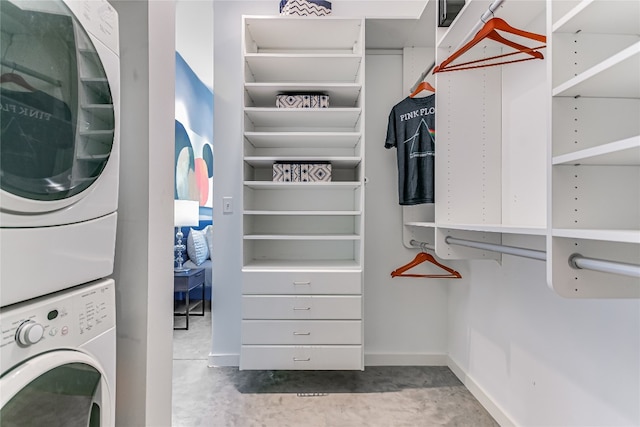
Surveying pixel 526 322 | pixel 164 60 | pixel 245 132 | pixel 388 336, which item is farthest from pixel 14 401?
pixel 388 336

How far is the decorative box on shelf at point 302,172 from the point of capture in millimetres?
2018

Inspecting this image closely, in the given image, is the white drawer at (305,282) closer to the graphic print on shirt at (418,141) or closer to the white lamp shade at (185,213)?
the graphic print on shirt at (418,141)

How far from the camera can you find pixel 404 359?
2293 mm

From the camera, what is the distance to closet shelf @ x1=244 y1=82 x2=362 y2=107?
6.39 feet

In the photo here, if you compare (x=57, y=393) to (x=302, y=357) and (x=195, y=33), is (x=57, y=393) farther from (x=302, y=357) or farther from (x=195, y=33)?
(x=195, y=33)

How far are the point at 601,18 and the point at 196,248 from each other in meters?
3.45

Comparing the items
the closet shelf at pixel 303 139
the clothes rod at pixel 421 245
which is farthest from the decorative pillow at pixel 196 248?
the clothes rod at pixel 421 245

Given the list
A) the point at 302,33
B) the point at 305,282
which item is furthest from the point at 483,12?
the point at 305,282

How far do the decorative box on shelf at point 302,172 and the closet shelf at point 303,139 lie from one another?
179 millimetres

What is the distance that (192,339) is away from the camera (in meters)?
2.72

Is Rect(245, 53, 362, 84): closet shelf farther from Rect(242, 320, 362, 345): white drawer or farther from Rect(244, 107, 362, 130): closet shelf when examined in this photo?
Rect(242, 320, 362, 345): white drawer

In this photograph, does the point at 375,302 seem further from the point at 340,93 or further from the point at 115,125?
the point at 115,125

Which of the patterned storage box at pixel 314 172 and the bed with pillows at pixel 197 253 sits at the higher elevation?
the patterned storage box at pixel 314 172

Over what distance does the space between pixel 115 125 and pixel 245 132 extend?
1.15m
